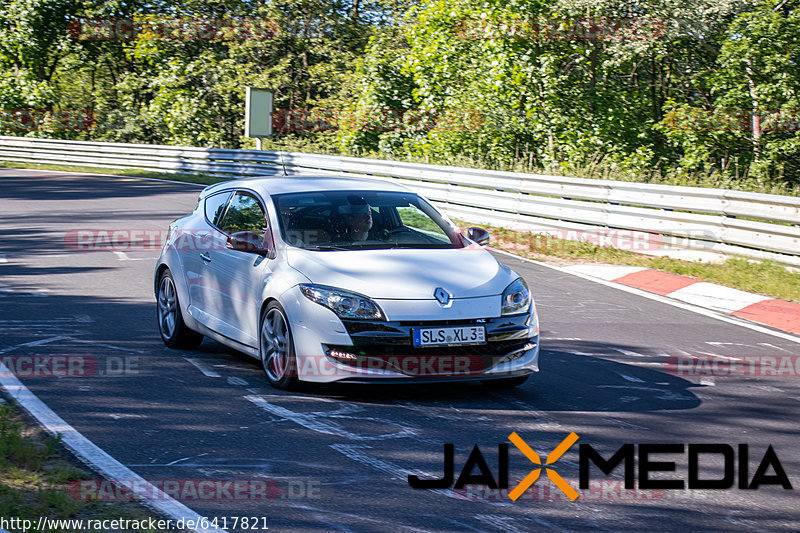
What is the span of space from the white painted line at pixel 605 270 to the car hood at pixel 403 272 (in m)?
6.32

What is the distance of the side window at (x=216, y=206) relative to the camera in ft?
28.4

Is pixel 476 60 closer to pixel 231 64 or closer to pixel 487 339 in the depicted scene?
pixel 231 64

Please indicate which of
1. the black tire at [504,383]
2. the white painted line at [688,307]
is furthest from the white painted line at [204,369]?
the white painted line at [688,307]

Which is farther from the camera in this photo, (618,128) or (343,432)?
(618,128)

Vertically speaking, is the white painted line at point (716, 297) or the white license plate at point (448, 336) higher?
the white license plate at point (448, 336)

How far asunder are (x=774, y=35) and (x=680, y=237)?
10.8 metres

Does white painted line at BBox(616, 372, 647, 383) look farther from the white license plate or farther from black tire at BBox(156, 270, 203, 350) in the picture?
black tire at BBox(156, 270, 203, 350)

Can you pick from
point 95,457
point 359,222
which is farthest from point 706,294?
point 95,457

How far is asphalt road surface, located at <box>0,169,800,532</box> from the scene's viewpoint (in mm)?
4820

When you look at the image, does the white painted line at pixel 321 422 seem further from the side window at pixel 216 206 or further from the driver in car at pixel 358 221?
the side window at pixel 216 206

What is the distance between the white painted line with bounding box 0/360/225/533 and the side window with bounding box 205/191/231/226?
2.20 m

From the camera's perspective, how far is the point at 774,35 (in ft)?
75.1

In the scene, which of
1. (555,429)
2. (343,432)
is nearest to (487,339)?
(555,429)

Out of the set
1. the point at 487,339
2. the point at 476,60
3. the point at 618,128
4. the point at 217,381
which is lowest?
the point at 217,381
